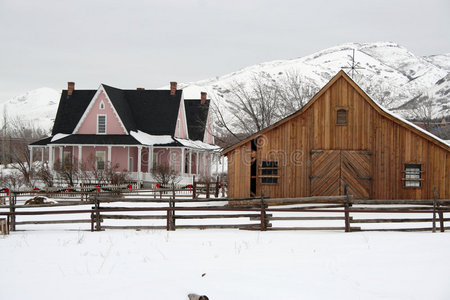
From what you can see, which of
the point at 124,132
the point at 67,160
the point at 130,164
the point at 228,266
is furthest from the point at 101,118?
the point at 228,266

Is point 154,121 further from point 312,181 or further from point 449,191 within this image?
point 449,191

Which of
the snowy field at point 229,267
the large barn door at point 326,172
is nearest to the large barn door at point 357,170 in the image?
the large barn door at point 326,172

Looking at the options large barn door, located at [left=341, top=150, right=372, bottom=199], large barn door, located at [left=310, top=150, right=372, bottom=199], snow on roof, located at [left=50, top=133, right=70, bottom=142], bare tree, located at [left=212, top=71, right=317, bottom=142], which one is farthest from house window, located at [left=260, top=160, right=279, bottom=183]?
snow on roof, located at [left=50, top=133, right=70, bottom=142]

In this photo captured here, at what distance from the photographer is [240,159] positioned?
26.3 metres

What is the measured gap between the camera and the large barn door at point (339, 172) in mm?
25406

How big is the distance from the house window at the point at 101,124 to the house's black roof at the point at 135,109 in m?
1.43

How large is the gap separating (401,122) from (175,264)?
16258 mm

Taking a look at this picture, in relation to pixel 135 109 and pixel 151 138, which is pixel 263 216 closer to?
pixel 151 138

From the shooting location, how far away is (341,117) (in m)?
25.6

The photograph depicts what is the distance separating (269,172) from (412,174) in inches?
260

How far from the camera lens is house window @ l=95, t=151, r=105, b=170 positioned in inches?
1673

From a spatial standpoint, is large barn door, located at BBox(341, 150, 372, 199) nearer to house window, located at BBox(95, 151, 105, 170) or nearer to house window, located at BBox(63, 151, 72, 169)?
house window, located at BBox(63, 151, 72, 169)

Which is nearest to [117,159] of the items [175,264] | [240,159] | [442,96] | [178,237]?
[240,159]

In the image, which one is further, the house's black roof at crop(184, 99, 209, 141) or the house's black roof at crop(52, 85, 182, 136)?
the house's black roof at crop(184, 99, 209, 141)
